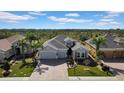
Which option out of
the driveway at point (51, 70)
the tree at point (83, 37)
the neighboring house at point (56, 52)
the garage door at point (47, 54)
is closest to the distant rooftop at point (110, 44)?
the neighboring house at point (56, 52)

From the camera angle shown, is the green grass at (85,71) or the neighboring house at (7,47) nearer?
the green grass at (85,71)

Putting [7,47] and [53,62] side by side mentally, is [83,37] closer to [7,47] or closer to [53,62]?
[53,62]

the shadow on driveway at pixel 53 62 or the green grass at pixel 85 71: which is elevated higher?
the shadow on driveway at pixel 53 62

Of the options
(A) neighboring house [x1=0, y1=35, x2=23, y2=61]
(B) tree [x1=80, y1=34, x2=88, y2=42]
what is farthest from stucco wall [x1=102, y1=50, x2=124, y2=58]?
(A) neighboring house [x1=0, y1=35, x2=23, y2=61]

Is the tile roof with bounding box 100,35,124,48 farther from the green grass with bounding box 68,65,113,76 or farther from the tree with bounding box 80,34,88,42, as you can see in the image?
the green grass with bounding box 68,65,113,76

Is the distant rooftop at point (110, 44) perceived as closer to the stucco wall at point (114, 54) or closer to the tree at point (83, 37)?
the stucco wall at point (114, 54)
